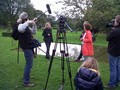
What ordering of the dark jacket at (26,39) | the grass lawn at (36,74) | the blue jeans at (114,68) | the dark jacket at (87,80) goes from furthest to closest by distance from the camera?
the grass lawn at (36,74) < the blue jeans at (114,68) < the dark jacket at (26,39) < the dark jacket at (87,80)

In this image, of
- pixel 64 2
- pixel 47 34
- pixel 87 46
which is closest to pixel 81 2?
pixel 64 2

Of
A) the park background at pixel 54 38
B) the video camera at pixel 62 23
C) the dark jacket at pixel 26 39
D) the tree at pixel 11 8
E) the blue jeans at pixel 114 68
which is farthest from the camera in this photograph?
the tree at pixel 11 8

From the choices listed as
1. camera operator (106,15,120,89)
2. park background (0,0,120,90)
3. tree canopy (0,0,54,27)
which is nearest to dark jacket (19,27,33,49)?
park background (0,0,120,90)

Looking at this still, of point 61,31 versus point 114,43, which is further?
point 114,43

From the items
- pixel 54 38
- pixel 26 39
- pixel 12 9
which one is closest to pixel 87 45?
pixel 26 39

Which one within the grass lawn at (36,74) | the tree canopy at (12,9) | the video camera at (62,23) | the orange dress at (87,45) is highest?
the tree canopy at (12,9)

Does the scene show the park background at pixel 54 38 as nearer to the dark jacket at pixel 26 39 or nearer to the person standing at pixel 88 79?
the dark jacket at pixel 26 39

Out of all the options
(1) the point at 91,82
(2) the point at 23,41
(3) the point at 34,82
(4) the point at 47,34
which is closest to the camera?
(1) the point at 91,82

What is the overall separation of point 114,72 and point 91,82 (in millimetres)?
2257

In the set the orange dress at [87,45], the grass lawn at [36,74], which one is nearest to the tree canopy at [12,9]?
the grass lawn at [36,74]

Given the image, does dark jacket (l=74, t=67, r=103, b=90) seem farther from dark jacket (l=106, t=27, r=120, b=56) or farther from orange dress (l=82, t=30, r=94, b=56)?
orange dress (l=82, t=30, r=94, b=56)

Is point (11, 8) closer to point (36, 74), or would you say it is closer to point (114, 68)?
point (36, 74)

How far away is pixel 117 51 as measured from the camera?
235 inches

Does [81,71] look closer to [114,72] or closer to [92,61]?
[92,61]
